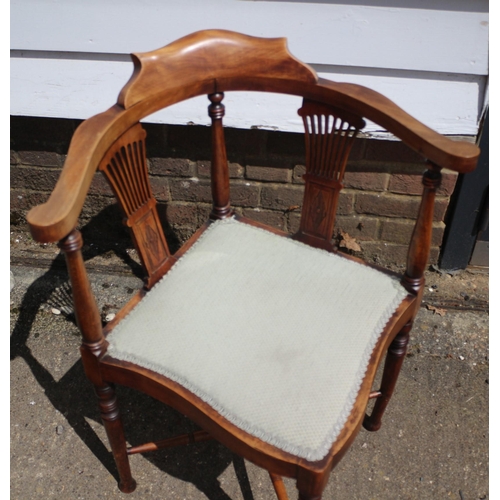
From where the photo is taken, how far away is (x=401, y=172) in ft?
6.73

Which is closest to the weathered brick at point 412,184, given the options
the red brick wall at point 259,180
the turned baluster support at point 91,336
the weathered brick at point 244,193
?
the red brick wall at point 259,180

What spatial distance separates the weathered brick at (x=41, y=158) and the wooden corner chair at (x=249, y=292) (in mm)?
991

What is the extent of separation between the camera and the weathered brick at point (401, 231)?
2.20m

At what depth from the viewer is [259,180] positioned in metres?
2.17

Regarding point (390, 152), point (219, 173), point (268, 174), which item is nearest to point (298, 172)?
point (268, 174)

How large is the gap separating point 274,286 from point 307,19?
A: 0.93m

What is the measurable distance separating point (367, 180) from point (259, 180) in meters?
0.43

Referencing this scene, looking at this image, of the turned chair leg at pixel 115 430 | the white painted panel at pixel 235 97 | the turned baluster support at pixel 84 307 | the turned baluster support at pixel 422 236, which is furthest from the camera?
the white painted panel at pixel 235 97

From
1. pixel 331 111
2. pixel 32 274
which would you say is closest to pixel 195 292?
pixel 331 111

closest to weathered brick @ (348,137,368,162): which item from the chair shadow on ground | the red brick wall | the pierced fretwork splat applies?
the red brick wall

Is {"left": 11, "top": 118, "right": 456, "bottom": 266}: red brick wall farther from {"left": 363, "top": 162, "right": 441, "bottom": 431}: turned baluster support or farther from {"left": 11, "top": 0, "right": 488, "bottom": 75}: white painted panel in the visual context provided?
{"left": 363, "top": 162, "right": 441, "bottom": 431}: turned baluster support

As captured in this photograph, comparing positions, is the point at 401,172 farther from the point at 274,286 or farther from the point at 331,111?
the point at 274,286

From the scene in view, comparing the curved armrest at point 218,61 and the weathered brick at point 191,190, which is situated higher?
the curved armrest at point 218,61

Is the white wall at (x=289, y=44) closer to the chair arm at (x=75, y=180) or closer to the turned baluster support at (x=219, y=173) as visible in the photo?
the turned baluster support at (x=219, y=173)
